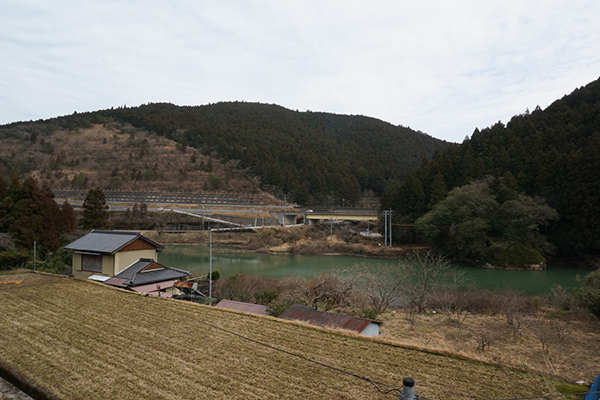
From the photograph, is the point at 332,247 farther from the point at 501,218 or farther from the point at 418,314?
the point at 418,314

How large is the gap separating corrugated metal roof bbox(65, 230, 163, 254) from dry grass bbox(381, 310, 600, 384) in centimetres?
981

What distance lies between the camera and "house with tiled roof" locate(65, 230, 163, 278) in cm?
1245

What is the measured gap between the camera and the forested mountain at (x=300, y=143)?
189 ft

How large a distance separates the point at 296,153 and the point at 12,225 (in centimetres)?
5222

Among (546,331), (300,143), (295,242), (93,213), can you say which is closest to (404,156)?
(300,143)

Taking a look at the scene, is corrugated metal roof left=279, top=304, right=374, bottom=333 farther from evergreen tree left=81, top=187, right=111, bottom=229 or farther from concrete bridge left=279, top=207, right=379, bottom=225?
concrete bridge left=279, top=207, right=379, bottom=225

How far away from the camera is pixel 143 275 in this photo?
12.2 m

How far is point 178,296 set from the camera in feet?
40.4

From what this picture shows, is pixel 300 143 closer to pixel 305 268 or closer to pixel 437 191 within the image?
pixel 437 191

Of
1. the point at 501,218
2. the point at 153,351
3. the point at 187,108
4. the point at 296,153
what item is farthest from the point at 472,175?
the point at 187,108

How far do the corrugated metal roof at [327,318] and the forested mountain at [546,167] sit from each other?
23.3 m

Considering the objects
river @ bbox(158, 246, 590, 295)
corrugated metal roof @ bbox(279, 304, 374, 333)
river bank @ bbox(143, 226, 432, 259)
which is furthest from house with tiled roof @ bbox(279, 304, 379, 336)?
river bank @ bbox(143, 226, 432, 259)

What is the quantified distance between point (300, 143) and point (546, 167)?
181 ft

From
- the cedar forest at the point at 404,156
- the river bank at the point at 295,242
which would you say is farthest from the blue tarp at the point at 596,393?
the river bank at the point at 295,242
